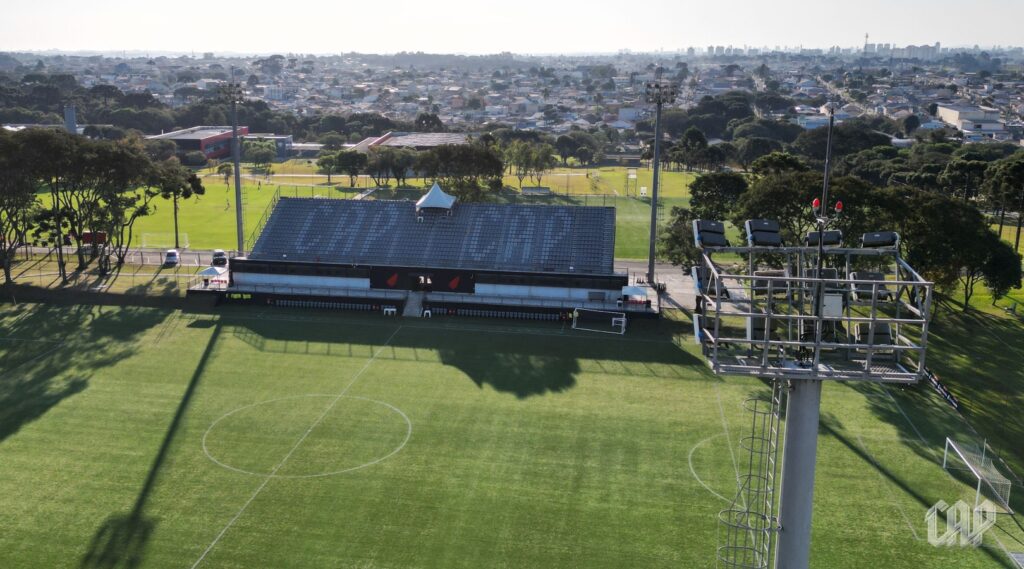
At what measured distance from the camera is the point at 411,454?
35.4 meters

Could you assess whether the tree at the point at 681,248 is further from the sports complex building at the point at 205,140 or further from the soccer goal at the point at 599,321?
the sports complex building at the point at 205,140

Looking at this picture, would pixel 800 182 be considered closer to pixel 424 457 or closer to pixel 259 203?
pixel 424 457

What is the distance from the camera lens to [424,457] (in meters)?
35.2

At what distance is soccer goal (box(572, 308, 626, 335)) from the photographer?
53750 mm

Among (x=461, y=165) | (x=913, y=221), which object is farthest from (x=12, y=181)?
(x=913, y=221)

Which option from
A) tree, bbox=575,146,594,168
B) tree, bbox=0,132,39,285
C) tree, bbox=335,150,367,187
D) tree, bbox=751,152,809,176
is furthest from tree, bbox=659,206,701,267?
tree, bbox=575,146,594,168

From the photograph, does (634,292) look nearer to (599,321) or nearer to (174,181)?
(599,321)

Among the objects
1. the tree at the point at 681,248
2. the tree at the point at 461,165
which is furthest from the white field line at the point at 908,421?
the tree at the point at 461,165

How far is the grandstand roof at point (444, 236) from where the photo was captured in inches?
2308

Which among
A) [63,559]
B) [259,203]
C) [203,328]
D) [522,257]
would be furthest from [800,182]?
[259,203]

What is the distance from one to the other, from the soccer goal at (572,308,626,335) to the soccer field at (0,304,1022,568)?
1574 millimetres

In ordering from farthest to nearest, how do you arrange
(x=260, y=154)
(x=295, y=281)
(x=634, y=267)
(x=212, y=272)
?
(x=260, y=154)
(x=634, y=267)
(x=212, y=272)
(x=295, y=281)

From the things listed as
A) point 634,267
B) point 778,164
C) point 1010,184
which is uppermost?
point 778,164

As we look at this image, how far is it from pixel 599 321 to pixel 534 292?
16.7ft
